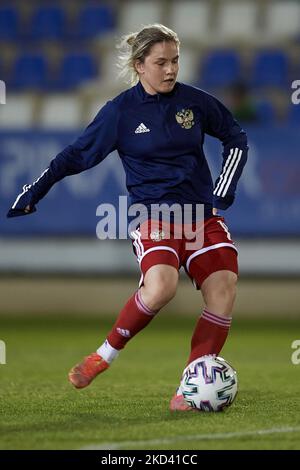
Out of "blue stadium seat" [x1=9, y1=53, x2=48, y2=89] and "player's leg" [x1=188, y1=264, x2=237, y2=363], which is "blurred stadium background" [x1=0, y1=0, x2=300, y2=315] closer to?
"blue stadium seat" [x1=9, y1=53, x2=48, y2=89]

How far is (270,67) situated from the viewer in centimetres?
1493

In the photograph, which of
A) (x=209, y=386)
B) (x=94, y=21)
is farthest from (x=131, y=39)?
(x=94, y=21)

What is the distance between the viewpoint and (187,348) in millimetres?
10289

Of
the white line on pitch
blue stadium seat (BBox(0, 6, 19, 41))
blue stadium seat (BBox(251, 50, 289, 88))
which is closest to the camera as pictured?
the white line on pitch

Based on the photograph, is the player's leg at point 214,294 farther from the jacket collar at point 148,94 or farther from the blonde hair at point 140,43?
the blonde hair at point 140,43

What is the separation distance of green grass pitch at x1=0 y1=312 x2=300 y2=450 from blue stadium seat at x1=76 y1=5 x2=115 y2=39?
5.67 metres

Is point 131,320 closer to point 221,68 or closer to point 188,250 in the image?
point 188,250

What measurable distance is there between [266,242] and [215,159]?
3.57 ft

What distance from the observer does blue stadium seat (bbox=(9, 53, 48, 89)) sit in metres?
16.2

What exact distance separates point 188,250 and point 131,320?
0.53 m

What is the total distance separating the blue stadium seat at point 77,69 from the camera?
15.7m

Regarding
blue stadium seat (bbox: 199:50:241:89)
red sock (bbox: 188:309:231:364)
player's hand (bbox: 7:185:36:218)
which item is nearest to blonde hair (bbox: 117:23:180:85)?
player's hand (bbox: 7:185:36:218)

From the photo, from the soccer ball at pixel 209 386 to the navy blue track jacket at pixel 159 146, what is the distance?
939 millimetres

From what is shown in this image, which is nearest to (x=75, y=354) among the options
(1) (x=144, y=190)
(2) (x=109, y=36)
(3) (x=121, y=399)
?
(3) (x=121, y=399)
